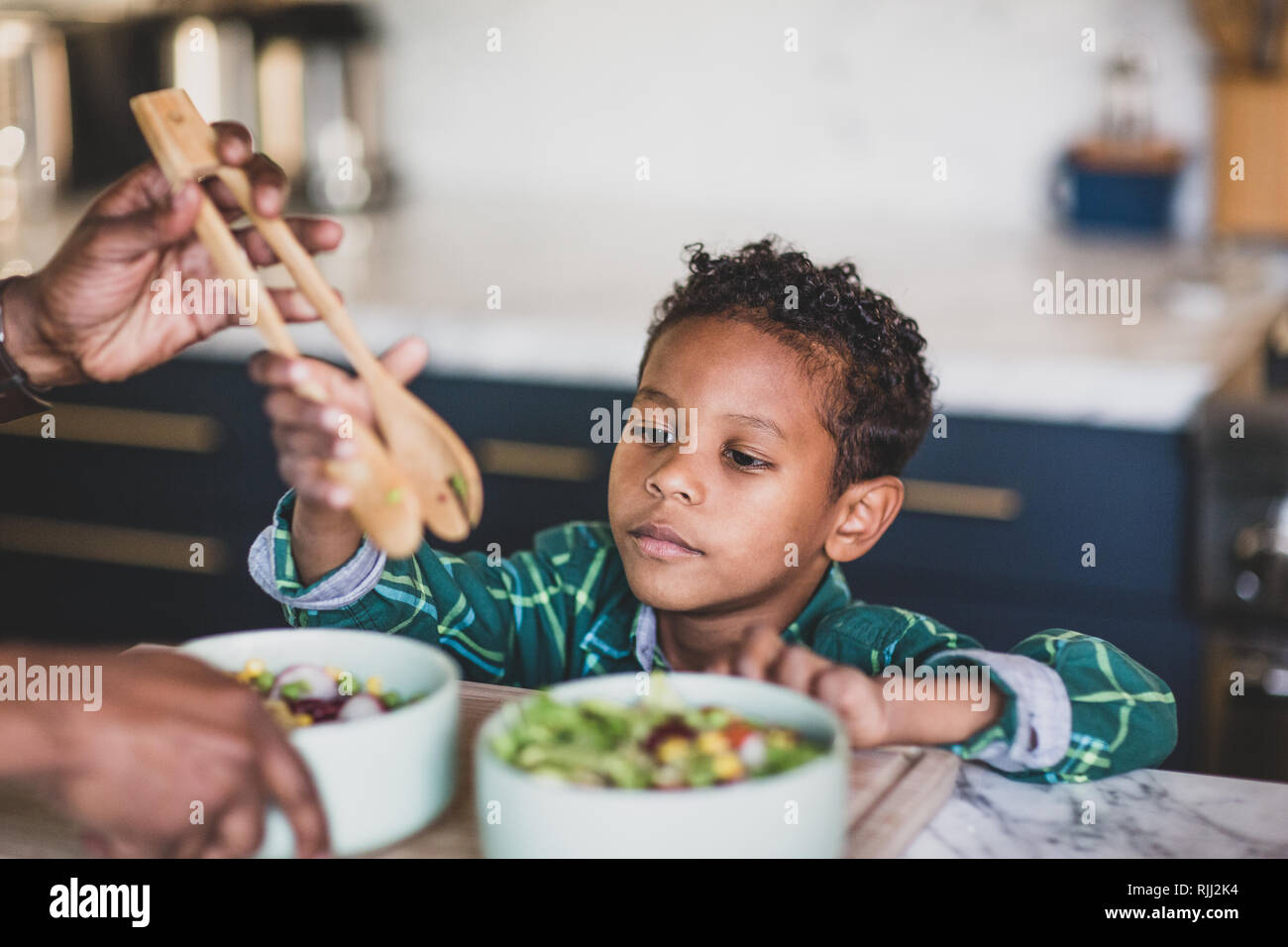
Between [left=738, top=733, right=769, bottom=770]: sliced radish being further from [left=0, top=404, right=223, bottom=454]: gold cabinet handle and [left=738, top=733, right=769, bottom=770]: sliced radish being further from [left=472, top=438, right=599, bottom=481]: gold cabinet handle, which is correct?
[left=0, top=404, right=223, bottom=454]: gold cabinet handle

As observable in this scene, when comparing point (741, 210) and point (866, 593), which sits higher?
point (741, 210)

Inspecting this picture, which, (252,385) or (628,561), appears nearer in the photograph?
(628,561)

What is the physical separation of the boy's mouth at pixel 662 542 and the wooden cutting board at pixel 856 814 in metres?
0.21

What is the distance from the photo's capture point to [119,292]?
866 mm

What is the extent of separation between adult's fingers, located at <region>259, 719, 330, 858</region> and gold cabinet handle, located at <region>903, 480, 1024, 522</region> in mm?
964

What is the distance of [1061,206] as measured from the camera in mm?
2047

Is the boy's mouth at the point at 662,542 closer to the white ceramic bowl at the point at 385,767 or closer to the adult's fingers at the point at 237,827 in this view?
the white ceramic bowl at the point at 385,767

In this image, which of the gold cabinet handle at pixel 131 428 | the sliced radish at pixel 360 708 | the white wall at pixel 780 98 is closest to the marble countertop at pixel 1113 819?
the sliced radish at pixel 360 708

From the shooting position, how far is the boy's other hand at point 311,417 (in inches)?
23.1

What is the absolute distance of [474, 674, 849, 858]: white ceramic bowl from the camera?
1.64 feet

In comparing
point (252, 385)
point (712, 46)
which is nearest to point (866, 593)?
point (252, 385)

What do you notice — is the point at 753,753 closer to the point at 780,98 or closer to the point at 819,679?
the point at 819,679
